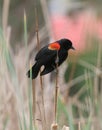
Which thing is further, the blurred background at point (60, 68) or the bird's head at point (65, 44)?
the blurred background at point (60, 68)

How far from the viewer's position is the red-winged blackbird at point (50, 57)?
1.21 meters

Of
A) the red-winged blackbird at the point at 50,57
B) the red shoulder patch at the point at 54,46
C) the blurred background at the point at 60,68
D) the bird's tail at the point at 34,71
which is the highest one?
the red shoulder patch at the point at 54,46

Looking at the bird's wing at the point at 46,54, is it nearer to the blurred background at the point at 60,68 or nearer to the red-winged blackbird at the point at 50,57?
the red-winged blackbird at the point at 50,57

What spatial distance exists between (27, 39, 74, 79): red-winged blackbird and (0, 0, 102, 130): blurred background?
0.32ft

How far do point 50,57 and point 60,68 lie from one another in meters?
1.37

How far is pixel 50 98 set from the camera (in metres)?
2.39

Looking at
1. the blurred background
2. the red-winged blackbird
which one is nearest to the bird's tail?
the red-winged blackbird

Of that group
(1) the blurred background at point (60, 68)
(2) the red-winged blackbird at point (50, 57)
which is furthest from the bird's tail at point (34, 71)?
(1) the blurred background at point (60, 68)

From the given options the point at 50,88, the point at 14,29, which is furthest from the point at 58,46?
the point at 14,29

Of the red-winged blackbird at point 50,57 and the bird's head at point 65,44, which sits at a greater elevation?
the bird's head at point 65,44

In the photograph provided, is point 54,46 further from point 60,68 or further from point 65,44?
point 60,68

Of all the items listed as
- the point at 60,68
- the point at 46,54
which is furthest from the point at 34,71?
the point at 60,68

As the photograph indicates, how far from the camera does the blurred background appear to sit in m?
1.50

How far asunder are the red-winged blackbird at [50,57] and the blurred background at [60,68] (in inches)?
3.8
